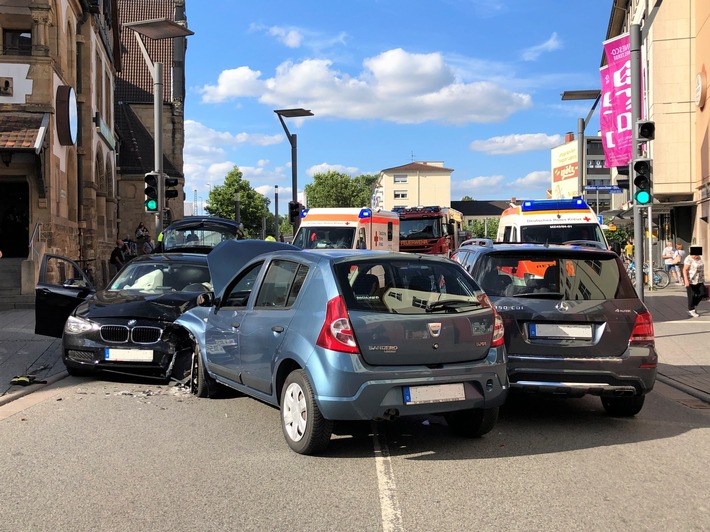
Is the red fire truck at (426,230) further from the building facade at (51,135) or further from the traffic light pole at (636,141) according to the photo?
the traffic light pole at (636,141)

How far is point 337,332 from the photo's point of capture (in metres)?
5.35

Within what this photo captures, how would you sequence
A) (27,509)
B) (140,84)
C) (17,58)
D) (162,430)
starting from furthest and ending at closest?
(140,84)
(17,58)
(162,430)
(27,509)

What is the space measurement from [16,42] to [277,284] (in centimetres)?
2119

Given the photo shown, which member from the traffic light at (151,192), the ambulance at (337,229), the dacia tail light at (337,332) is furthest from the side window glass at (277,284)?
the ambulance at (337,229)

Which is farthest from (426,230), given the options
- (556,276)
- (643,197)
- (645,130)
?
(556,276)

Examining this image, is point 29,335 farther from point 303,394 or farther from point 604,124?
point 604,124

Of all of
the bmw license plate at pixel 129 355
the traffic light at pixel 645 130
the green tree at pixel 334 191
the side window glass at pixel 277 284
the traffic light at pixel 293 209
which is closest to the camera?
the side window glass at pixel 277 284

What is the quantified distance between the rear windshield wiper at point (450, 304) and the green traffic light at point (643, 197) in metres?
8.37

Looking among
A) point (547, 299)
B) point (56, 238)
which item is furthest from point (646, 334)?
point (56, 238)

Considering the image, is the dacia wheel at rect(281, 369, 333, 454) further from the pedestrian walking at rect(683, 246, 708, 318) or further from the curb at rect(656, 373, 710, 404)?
the pedestrian walking at rect(683, 246, 708, 318)

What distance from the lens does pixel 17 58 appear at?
20.3m

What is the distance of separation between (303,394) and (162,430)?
1.68m

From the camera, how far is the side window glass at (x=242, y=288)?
22.8ft

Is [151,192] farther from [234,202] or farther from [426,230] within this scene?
[234,202]
